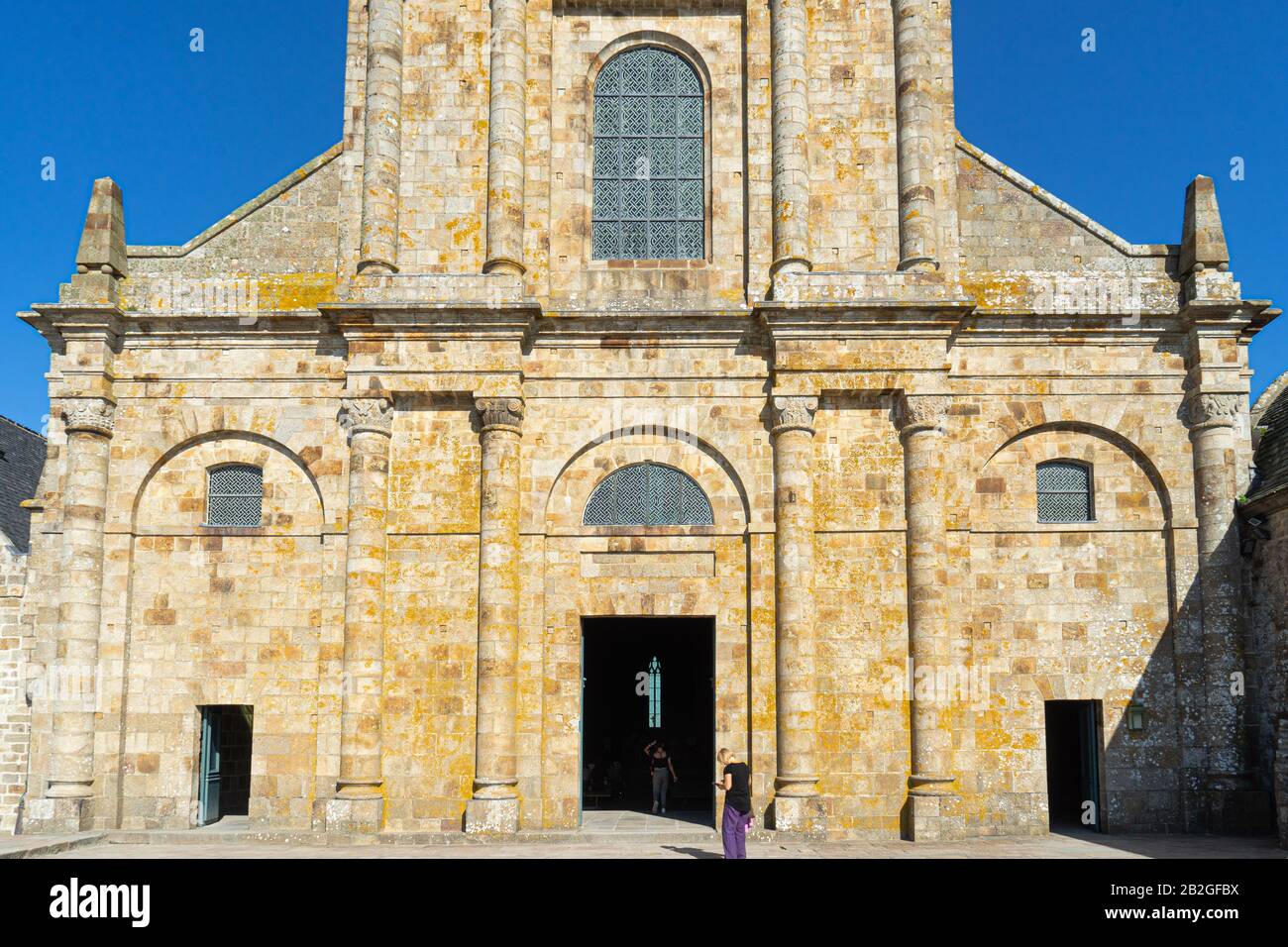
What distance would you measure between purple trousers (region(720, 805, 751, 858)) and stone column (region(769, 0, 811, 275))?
838 centimetres

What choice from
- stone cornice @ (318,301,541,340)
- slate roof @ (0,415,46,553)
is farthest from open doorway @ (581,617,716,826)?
slate roof @ (0,415,46,553)

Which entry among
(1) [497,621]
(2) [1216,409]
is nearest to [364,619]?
(1) [497,621]

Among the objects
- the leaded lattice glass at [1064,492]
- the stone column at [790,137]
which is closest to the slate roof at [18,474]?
the stone column at [790,137]

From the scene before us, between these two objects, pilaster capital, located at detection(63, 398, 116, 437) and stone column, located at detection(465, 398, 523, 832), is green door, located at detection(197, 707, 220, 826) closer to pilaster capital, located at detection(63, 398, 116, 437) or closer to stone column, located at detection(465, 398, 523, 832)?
stone column, located at detection(465, 398, 523, 832)

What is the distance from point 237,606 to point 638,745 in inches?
426

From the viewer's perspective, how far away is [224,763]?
20.4 m

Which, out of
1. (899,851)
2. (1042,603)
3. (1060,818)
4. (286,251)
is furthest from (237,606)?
(1060,818)

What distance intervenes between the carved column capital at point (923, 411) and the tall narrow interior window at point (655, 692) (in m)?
11.8

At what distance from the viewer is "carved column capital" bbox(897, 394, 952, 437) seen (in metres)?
16.9

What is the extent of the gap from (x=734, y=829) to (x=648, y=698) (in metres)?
13.8

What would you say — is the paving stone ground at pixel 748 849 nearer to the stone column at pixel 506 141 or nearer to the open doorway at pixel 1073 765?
the open doorway at pixel 1073 765

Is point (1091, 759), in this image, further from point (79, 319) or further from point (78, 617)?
point (79, 319)

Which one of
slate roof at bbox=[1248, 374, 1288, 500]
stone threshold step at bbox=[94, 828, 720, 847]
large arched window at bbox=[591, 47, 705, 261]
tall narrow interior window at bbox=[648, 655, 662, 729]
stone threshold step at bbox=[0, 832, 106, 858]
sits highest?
large arched window at bbox=[591, 47, 705, 261]

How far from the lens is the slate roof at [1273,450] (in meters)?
16.9
